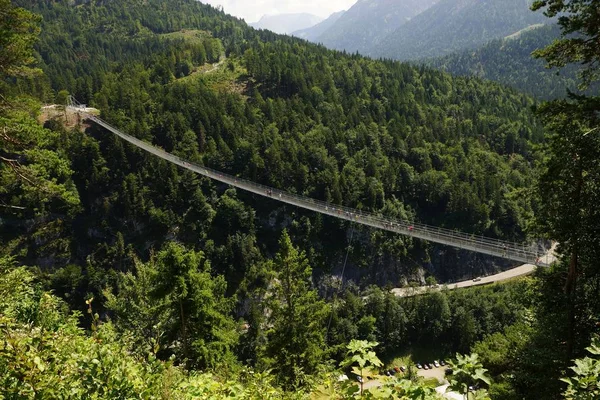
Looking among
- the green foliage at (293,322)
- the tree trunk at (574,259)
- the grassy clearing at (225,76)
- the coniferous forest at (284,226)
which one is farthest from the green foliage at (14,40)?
the grassy clearing at (225,76)

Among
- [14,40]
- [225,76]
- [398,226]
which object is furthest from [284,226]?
[14,40]

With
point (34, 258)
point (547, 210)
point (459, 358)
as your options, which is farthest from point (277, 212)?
point (459, 358)

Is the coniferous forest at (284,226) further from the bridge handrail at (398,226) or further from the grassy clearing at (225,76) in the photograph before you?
the bridge handrail at (398,226)

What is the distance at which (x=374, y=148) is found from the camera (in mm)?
71125

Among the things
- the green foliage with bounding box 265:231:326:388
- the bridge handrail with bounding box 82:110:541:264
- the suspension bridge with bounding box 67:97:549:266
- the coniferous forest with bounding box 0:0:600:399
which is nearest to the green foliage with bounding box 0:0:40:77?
the coniferous forest with bounding box 0:0:600:399

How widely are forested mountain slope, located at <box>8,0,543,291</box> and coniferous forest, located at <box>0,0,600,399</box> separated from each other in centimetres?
36

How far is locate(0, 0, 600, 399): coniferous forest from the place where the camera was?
4.98 m

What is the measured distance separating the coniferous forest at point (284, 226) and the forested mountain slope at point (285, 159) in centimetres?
36

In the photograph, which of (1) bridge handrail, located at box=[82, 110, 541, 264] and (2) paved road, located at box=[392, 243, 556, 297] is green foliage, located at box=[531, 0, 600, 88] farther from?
(2) paved road, located at box=[392, 243, 556, 297]

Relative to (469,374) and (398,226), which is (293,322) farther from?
(398,226)

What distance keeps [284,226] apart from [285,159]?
1167 centimetres

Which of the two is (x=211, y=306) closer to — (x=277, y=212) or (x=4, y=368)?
(x=4, y=368)

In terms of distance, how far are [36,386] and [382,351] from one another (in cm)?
4783

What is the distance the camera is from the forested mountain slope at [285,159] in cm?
5681
